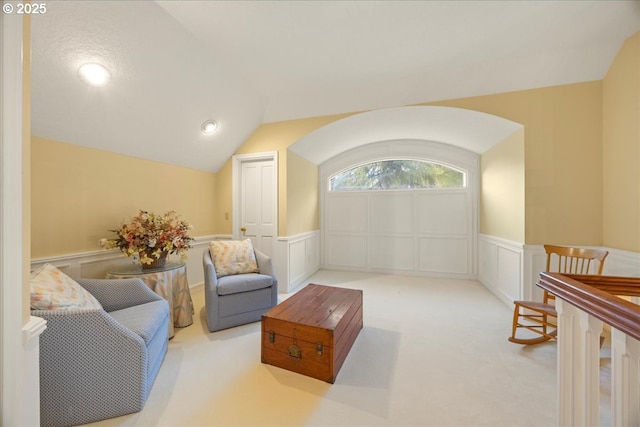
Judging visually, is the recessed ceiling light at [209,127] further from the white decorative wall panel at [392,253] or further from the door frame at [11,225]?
the white decorative wall panel at [392,253]

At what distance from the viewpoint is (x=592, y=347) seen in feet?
2.72

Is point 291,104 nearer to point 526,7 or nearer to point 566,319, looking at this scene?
point 526,7

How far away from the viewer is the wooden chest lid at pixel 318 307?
6.09 feet

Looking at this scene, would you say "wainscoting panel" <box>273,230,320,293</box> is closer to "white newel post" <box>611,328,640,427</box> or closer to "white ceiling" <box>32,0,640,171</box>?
"white ceiling" <box>32,0,640,171</box>

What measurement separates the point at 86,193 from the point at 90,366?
6.10ft

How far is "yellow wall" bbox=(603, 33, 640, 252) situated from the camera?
2211mm

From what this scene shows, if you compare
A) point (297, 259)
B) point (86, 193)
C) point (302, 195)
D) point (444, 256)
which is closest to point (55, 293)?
point (86, 193)

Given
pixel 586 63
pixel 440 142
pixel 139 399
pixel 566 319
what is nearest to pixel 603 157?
pixel 586 63

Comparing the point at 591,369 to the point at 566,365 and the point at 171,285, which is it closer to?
the point at 566,365

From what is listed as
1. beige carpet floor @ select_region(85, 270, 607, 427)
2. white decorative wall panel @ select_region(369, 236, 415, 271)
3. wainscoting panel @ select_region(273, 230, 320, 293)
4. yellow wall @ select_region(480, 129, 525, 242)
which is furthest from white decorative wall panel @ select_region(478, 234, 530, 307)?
wainscoting panel @ select_region(273, 230, 320, 293)

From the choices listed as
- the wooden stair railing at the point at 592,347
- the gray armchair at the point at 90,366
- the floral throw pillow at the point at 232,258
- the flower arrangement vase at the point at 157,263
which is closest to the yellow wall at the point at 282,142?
the floral throw pillow at the point at 232,258

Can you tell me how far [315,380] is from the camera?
1.76 meters

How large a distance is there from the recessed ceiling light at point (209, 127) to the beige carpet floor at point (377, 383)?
2341mm

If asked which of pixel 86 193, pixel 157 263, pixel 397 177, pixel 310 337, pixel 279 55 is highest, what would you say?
pixel 279 55
